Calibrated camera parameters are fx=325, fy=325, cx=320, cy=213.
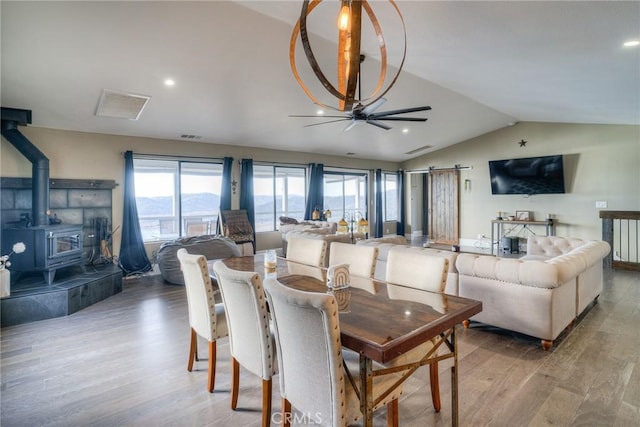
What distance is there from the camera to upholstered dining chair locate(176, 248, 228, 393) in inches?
88.1

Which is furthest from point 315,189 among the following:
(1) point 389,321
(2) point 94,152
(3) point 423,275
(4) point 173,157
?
(1) point 389,321

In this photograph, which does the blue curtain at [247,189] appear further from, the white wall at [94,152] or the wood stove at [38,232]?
the wood stove at [38,232]

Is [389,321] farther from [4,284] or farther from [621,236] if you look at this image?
[621,236]

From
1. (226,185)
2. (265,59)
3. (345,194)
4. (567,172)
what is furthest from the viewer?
(345,194)

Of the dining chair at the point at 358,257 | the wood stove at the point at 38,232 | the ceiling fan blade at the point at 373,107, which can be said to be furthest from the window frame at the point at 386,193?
the wood stove at the point at 38,232

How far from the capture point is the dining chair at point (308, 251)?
120 inches

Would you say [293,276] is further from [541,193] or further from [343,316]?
[541,193]

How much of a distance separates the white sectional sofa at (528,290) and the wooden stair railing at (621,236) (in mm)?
3845

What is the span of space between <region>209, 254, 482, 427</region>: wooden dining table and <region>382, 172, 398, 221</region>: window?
28.5ft

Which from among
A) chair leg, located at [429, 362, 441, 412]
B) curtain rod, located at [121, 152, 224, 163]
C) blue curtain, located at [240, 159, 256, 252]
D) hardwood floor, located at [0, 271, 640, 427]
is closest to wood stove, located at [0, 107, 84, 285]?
hardwood floor, located at [0, 271, 640, 427]

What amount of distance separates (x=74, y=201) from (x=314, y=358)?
18.6 feet

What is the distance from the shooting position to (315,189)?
873 centimetres

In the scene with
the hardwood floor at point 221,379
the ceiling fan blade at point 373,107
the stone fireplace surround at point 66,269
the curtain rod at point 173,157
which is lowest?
the hardwood floor at point 221,379

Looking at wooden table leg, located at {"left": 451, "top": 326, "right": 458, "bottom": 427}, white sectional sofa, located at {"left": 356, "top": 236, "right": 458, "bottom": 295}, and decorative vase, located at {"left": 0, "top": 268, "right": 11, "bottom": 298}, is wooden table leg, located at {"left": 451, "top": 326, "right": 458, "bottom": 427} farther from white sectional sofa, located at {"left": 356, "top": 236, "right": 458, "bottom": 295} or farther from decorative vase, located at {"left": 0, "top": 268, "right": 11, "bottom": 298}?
decorative vase, located at {"left": 0, "top": 268, "right": 11, "bottom": 298}
